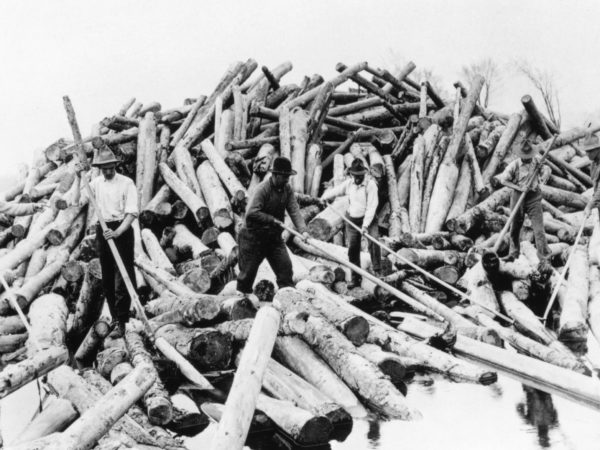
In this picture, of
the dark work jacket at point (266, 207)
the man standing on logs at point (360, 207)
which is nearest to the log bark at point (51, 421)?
the dark work jacket at point (266, 207)

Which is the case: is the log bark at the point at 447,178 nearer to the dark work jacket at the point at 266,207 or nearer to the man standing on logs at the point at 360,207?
the man standing on logs at the point at 360,207

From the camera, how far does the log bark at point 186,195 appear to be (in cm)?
1233

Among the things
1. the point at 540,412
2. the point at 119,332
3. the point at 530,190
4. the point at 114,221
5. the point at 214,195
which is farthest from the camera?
the point at 214,195

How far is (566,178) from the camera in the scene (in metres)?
16.1

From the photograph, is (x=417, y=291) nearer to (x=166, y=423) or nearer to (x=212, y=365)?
(x=212, y=365)

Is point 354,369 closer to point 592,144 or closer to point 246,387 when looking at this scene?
point 246,387

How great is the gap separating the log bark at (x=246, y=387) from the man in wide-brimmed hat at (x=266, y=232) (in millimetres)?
3156

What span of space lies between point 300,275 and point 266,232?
1.84 m

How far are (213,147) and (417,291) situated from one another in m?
6.52

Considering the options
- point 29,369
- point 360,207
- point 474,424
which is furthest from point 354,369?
point 360,207

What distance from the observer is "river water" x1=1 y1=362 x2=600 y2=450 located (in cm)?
559

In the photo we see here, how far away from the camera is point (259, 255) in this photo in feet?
29.0

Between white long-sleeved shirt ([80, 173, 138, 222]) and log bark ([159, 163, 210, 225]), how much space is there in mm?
3807

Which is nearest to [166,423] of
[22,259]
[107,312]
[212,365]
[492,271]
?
[212,365]
